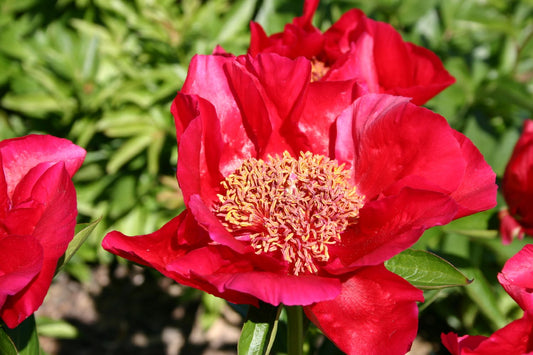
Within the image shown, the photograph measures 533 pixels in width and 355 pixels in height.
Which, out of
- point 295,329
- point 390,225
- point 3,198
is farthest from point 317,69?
point 3,198

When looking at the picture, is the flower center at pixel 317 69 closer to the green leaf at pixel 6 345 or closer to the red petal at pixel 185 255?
the red petal at pixel 185 255

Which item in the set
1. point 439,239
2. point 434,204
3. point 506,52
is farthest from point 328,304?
point 506,52

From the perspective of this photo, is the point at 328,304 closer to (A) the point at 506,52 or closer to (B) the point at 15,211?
(B) the point at 15,211

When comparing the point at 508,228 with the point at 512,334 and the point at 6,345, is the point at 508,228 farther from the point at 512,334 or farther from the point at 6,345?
the point at 6,345

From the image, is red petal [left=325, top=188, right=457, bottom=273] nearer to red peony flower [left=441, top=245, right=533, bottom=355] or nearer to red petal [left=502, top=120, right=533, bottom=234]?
red peony flower [left=441, top=245, right=533, bottom=355]

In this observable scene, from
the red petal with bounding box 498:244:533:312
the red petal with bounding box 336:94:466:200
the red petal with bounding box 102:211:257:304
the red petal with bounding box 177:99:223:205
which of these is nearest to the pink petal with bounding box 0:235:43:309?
the red petal with bounding box 102:211:257:304

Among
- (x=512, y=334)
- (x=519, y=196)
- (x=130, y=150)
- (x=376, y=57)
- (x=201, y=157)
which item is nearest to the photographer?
(x=512, y=334)

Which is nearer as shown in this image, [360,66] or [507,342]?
[507,342]
